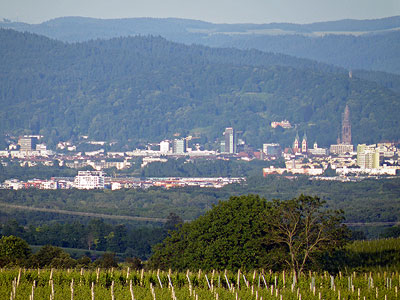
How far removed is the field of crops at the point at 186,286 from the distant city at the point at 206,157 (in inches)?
3569

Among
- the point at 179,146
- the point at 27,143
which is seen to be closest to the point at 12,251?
the point at 179,146

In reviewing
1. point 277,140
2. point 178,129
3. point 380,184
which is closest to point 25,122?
point 178,129

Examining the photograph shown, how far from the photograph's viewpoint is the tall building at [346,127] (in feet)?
582

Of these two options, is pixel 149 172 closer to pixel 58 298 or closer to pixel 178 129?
pixel 178 129

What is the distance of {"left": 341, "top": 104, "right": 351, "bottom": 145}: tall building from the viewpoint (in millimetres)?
177300

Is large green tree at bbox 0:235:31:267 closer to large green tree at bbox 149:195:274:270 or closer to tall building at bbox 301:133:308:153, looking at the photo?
large green tree at bbox 149:195:274:270

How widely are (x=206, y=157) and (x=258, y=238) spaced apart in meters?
131

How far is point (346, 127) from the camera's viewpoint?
182250mm

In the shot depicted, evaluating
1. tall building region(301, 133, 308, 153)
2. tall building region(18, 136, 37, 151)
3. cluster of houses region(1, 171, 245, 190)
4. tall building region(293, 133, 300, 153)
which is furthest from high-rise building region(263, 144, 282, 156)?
cluster of houses region(1, 171, 245, 190)

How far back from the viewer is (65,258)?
38.8 meters

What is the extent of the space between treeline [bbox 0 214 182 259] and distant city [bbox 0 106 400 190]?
2020 inches

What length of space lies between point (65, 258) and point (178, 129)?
154 m

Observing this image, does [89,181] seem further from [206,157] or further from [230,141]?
[230,141]

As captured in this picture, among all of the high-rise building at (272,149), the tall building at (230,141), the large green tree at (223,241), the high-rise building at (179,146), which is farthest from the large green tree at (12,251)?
the tall building at (230,141)
